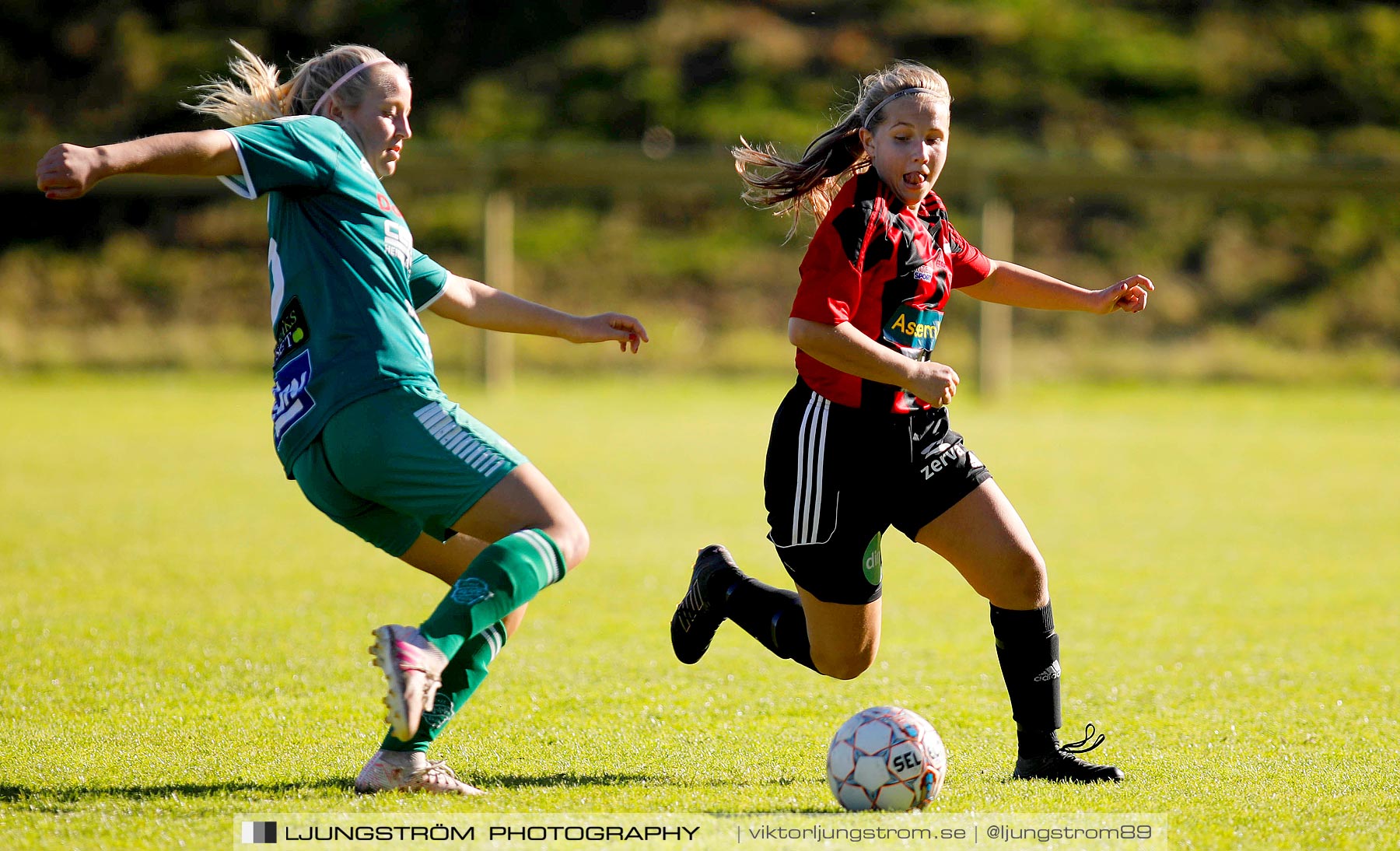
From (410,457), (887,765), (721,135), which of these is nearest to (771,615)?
(887,765)

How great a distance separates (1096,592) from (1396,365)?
12.9 m

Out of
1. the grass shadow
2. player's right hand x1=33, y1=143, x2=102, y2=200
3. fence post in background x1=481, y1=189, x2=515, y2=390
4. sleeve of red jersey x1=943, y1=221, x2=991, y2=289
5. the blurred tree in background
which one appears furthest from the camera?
the blurred tree in background

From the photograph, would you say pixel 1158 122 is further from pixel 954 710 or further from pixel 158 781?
pixel 158 781

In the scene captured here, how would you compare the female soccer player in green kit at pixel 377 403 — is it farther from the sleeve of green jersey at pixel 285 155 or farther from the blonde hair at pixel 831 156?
the blonde hair at pixel 831 156

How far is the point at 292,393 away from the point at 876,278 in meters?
1.44

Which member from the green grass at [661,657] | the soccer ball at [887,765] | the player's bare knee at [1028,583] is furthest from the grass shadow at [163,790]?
the player's bare knee at [1028,583]

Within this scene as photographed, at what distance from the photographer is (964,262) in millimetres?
3834

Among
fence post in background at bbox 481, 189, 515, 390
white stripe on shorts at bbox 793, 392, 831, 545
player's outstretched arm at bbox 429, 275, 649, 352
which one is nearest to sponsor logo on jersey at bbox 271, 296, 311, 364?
player's outstretched arm at bbox 429, 275, 649, 352

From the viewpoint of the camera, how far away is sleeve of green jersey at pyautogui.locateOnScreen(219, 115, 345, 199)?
2.93m

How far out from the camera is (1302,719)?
4188 millimetres

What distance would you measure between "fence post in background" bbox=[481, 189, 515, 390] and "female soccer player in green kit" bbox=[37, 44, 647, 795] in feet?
41.0

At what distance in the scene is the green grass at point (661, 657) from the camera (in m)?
3.34

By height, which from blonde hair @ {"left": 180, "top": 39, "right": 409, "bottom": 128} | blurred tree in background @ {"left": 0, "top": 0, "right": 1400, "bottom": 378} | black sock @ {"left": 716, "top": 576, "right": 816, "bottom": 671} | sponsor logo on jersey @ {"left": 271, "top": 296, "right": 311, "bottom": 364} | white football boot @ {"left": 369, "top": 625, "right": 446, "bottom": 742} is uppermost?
blurred tree in background @ {"left": 0, "top": 0, "right": 1400, "bottom": 378}

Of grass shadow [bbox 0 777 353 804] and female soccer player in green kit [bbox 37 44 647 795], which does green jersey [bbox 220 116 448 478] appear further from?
grass shadow [bbox 0 777 353 804]
